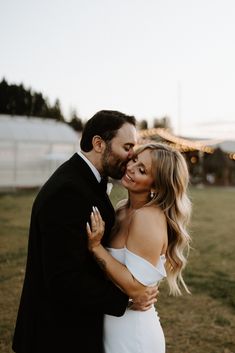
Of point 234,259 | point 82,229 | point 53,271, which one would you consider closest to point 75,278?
point 53,271

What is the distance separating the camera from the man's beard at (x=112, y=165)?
2.74 meters

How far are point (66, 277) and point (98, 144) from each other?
84cm

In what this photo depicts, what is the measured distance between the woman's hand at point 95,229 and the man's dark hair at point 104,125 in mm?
465

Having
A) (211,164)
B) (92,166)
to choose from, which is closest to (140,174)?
(92,166)

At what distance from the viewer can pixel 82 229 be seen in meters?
2.42

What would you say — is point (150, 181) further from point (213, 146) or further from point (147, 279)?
point (213, 146)

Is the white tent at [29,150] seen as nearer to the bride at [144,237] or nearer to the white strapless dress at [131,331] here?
the bride at [144,237]

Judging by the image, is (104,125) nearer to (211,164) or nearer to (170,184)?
(170,184)

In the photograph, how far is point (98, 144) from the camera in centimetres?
271

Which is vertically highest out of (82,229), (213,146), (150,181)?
(150,181)

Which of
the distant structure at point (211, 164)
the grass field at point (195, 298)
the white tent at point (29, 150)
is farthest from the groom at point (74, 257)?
the distant structure at point (211, 164)

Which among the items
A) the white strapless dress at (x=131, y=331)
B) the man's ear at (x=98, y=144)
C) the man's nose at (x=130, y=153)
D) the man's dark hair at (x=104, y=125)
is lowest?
the white strapless dress at (x=131, y=331)

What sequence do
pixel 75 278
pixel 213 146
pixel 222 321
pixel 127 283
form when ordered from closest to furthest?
pixel 75 278
pixel 127 283
pixel 222 321
pixel 213 146

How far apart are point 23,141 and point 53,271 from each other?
25071 mm
